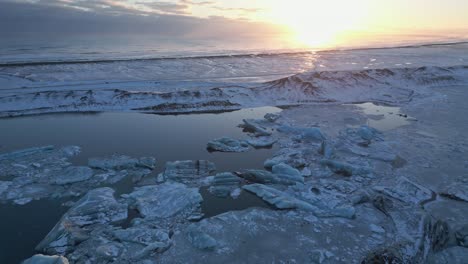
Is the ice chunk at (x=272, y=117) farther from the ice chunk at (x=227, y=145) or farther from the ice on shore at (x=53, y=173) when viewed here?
the ice on shore at (x=53, y=173)

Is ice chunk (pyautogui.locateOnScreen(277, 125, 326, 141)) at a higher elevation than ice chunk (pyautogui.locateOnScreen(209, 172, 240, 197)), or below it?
higher

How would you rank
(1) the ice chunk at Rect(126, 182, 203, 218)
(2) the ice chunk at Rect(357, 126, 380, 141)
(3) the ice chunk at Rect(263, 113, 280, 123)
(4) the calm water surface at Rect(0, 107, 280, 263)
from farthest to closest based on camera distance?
1. (3) the ice chunk at Rect(263, 113, 280, 123)
2. (2) the ice chunk at Rect(357, 126, 380, 141)
3. (1) the ice chunk at Rect(126, 182, 203, 218)
4. (4) the calm water surface at Rect(0, 107, 280, 263)

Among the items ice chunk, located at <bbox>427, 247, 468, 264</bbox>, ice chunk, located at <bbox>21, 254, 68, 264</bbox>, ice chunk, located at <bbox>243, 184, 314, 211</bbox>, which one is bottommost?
ice chunk, located at <bbox>427, 247, 468, 264</bbox>

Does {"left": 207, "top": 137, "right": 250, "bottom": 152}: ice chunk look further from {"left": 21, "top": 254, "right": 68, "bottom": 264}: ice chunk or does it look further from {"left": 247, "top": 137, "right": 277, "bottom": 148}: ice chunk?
{"left": 21, "top": 254, "right": 68, "bottom": 264}: ice chunk

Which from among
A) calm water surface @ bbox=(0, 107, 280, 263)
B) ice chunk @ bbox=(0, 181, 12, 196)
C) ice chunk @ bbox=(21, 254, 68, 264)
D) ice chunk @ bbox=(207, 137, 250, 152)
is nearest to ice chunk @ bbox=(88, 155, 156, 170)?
calm water surface @ bbox=(0, 107, 280, 263)

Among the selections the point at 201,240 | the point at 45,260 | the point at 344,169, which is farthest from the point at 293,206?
the point at 45,260

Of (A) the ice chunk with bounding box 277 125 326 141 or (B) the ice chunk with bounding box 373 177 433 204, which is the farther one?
(A) the ice chunk with bounding box 277 125 326 141

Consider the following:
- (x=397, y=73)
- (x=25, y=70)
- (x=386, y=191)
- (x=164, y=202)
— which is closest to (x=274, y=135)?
(x=386, y=191)
